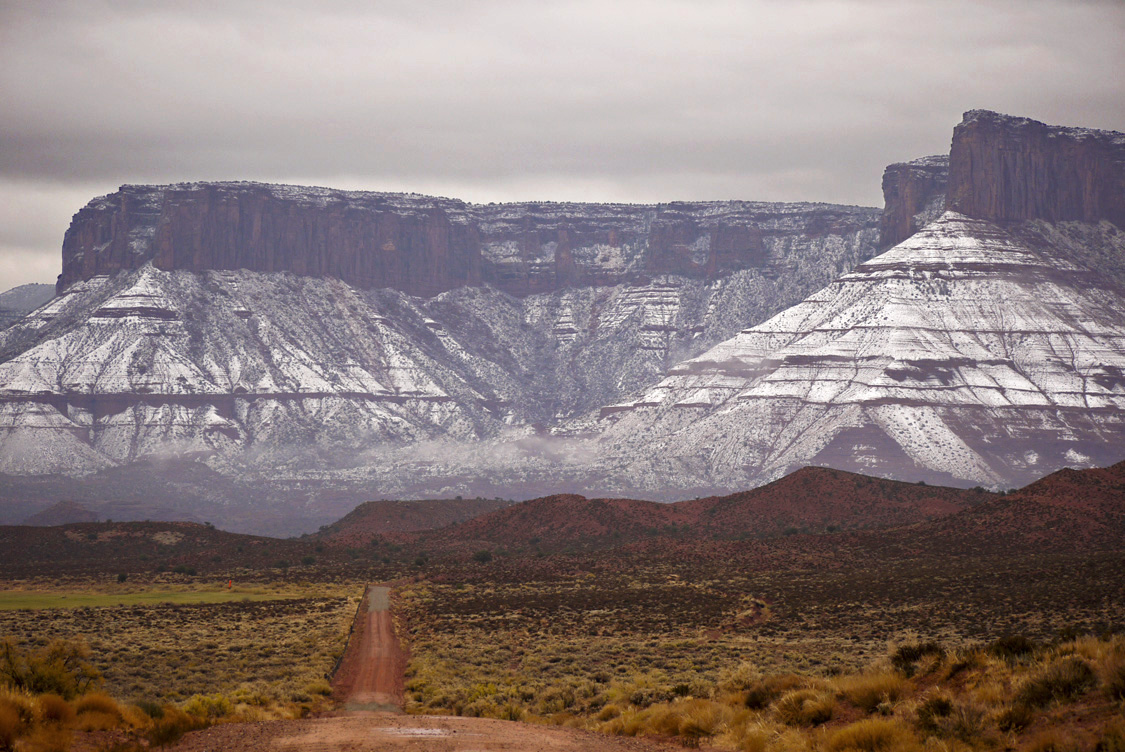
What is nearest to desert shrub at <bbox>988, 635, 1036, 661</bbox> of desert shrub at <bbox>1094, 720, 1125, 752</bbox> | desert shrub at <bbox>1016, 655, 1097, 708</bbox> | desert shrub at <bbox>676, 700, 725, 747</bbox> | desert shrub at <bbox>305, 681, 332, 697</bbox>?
desert shrub at <bbox>1016, 655, 1097, 708</bbox>

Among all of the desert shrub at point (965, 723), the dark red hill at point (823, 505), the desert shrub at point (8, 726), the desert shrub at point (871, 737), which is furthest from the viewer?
the dark red hill at point (823, 505)

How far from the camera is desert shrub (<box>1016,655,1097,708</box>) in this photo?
70.3ft

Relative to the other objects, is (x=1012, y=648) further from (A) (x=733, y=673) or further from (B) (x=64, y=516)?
(B) (x=64, y=516)

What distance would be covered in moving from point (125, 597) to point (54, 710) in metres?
49.7

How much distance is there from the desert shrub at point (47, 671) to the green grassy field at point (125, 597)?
35.3 meters

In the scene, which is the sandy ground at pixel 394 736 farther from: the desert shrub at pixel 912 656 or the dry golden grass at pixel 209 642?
the desert shrub at pixel 912 656

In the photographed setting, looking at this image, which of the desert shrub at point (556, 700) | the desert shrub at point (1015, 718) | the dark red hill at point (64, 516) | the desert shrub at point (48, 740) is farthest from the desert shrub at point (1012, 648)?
the dark red hill at point (64, 516)

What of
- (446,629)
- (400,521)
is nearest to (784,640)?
(446,629)

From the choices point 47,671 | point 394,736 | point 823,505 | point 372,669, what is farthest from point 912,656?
point 823,505

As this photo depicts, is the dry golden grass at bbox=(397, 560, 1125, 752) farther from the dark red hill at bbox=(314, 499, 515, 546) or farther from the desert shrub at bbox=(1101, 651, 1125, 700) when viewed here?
the dark red hill at bbox=(314, 499, 515, 546)

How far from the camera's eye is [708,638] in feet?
161

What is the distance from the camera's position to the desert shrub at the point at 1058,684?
70.3ft

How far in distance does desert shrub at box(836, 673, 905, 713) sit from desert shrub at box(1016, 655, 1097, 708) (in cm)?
329

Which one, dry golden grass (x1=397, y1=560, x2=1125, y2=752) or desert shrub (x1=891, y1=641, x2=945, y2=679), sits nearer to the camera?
dry golden grass (x1=397, y1=560, x2=1125, y2=752)
